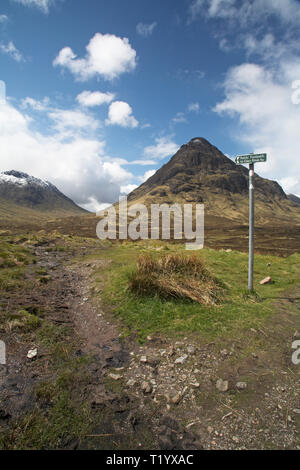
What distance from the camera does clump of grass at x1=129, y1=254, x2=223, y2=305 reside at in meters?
7.37

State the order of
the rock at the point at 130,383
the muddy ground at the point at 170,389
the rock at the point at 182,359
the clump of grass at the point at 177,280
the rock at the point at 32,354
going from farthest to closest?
the clump of grass at the point at 177,280, the rock at the point at 32,354, the rock at the point at 182,359, the rock at the point at 130,383, the muddy ground at the point at 170,389

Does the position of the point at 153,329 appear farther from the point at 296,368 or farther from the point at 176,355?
the point at 296,368

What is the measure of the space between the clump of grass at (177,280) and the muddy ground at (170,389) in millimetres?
1906

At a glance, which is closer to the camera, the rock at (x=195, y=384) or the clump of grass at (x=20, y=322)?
the rock at (x=195, y=384)

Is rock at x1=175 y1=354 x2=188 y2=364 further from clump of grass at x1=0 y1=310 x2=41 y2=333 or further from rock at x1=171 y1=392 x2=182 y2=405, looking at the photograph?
clump of grass at x1=0 y1=310 x2=41 y2=333

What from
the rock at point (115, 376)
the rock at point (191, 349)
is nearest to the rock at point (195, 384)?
the rock at point (191, 349)

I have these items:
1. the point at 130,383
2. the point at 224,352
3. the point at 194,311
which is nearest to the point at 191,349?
the point at 224,352

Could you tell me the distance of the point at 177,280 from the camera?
26.1ft

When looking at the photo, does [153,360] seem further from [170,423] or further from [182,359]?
[170,423]

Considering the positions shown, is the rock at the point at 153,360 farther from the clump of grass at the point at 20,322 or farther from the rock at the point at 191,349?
the clump of grass at the point at 20,322

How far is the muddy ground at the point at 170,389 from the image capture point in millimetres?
3107

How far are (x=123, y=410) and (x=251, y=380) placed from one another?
7.98ft

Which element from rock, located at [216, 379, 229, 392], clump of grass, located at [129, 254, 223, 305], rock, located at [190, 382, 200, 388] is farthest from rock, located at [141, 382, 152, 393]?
clump of grass, located at [129, 254, 223, 305]
